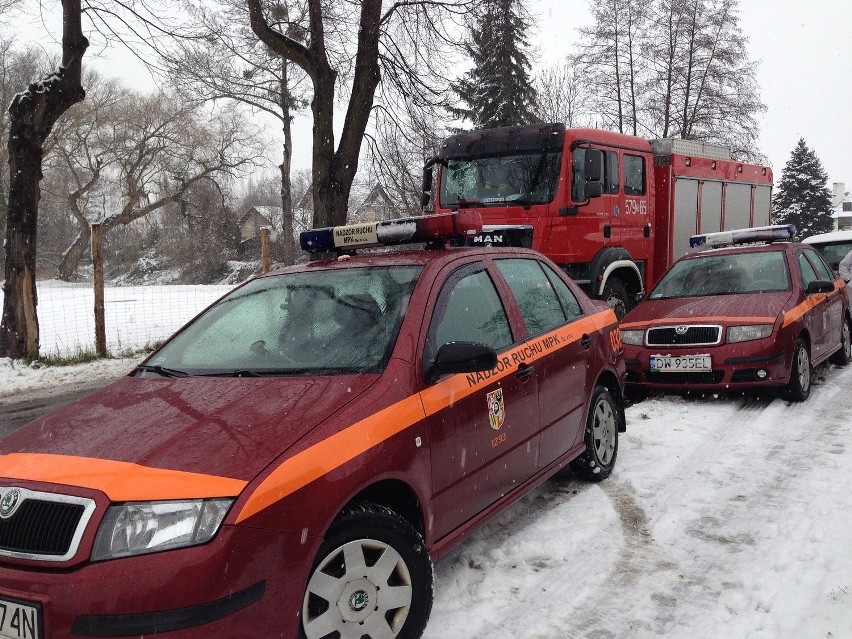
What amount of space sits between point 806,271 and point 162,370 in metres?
7.03

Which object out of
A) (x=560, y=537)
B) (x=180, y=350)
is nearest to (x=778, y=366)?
(x=560, y=537)

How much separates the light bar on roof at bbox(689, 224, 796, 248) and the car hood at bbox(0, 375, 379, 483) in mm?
7022

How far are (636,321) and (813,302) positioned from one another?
1.90m

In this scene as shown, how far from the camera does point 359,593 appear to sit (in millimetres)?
2479

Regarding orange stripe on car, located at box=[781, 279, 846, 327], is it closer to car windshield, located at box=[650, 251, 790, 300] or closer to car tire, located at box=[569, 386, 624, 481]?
car windshield, located at box=[650, 251, 790, 300]

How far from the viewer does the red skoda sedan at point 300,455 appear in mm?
2090

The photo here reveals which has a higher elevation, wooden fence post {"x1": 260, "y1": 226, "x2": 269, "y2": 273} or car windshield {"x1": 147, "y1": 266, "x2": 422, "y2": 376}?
wooden fence post {"x1": 260, "y1": 226, "x2": 269, "y2": 273}

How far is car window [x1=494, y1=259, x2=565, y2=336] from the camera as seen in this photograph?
4.11m

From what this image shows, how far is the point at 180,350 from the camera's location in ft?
11.8

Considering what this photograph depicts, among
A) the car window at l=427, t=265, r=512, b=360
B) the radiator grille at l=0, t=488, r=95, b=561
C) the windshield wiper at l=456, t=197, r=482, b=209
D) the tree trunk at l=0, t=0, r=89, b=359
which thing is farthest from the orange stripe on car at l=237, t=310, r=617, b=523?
the tree trunk at l=0, t=0, r=89, b=359

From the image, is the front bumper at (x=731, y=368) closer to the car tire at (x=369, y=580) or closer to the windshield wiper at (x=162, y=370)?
the car tire at (x=369, y=580)

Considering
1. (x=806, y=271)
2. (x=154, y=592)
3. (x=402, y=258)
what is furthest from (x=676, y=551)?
(x=806, y=271)

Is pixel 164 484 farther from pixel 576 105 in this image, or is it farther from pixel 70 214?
pixel 70 214

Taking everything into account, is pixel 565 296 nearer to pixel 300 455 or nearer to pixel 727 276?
pixel 300 455
